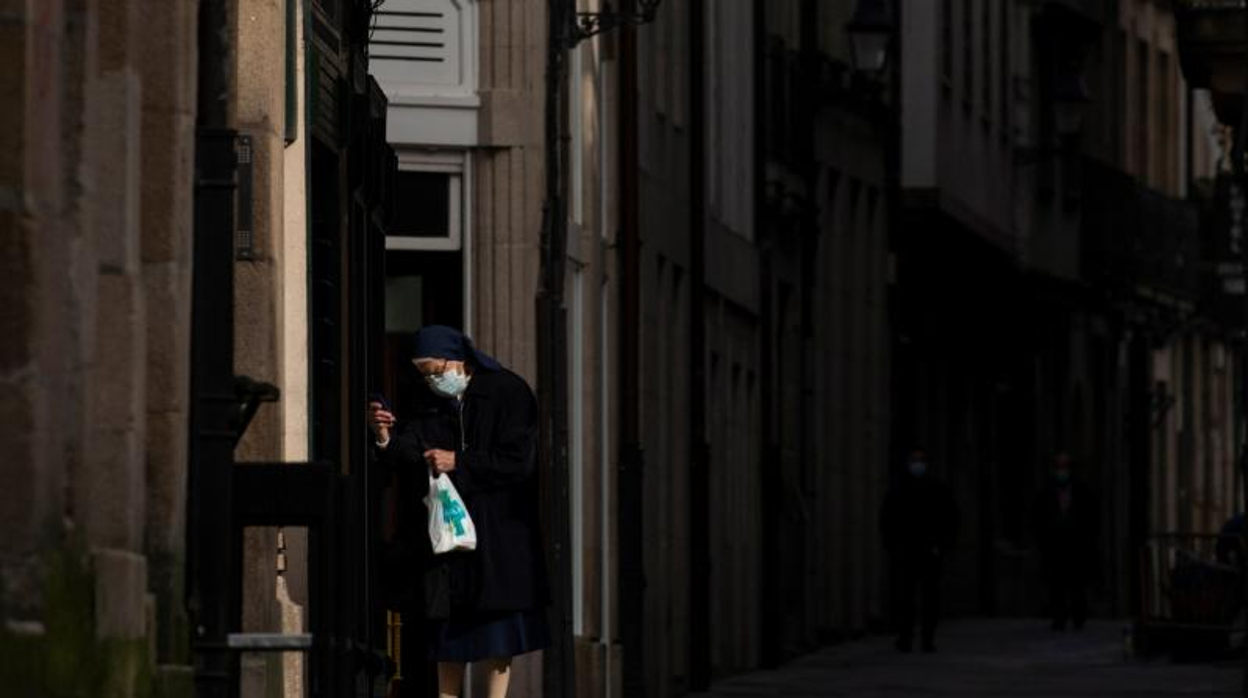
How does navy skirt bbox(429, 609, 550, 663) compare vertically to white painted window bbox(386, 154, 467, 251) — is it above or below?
below

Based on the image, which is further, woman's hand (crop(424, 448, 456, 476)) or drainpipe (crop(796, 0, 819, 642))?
drainpipe (crop(796, 0, 819, 642))

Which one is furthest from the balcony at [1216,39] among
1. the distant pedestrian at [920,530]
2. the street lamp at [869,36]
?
the distant pedestrian at [920,530]

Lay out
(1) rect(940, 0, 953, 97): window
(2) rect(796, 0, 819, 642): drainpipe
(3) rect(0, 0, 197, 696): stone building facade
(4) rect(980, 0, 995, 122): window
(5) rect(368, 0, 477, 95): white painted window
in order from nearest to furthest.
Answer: (3) rect(0, 0, 197, 696): stone building facade < (5) rect(368, 0, 477, 95): white painted window < (2) rect(796, 0, 819, 642): drainpipe < (1) rect(940, 0, 953, 97): window < (4) rect(980, 0, 995, 122): window

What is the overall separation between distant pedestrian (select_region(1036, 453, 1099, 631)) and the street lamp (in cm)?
888

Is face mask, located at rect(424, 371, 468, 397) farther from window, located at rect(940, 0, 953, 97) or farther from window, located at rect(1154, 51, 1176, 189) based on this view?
window, located at rect(1154, 51, 1176, 189)

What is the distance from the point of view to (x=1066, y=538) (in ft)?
154

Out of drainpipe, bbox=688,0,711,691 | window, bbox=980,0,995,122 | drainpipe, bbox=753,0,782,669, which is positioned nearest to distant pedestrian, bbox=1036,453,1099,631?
window, bbox=980,0,995,122

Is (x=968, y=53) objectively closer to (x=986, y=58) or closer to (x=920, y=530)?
(x=986, y=58)

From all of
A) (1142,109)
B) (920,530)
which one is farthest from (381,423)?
(1142,109)

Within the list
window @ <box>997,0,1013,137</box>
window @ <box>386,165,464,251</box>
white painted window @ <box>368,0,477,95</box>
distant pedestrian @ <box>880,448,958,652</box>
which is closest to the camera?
window @ <box>386,165,464,251</box>

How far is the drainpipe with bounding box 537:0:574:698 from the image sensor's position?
79.0 ft

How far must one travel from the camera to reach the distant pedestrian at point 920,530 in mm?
40250

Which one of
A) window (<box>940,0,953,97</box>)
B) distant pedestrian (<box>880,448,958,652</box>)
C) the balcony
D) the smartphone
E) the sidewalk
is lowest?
the sidewalk

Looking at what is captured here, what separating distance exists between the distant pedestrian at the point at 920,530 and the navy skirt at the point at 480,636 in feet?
67.3
